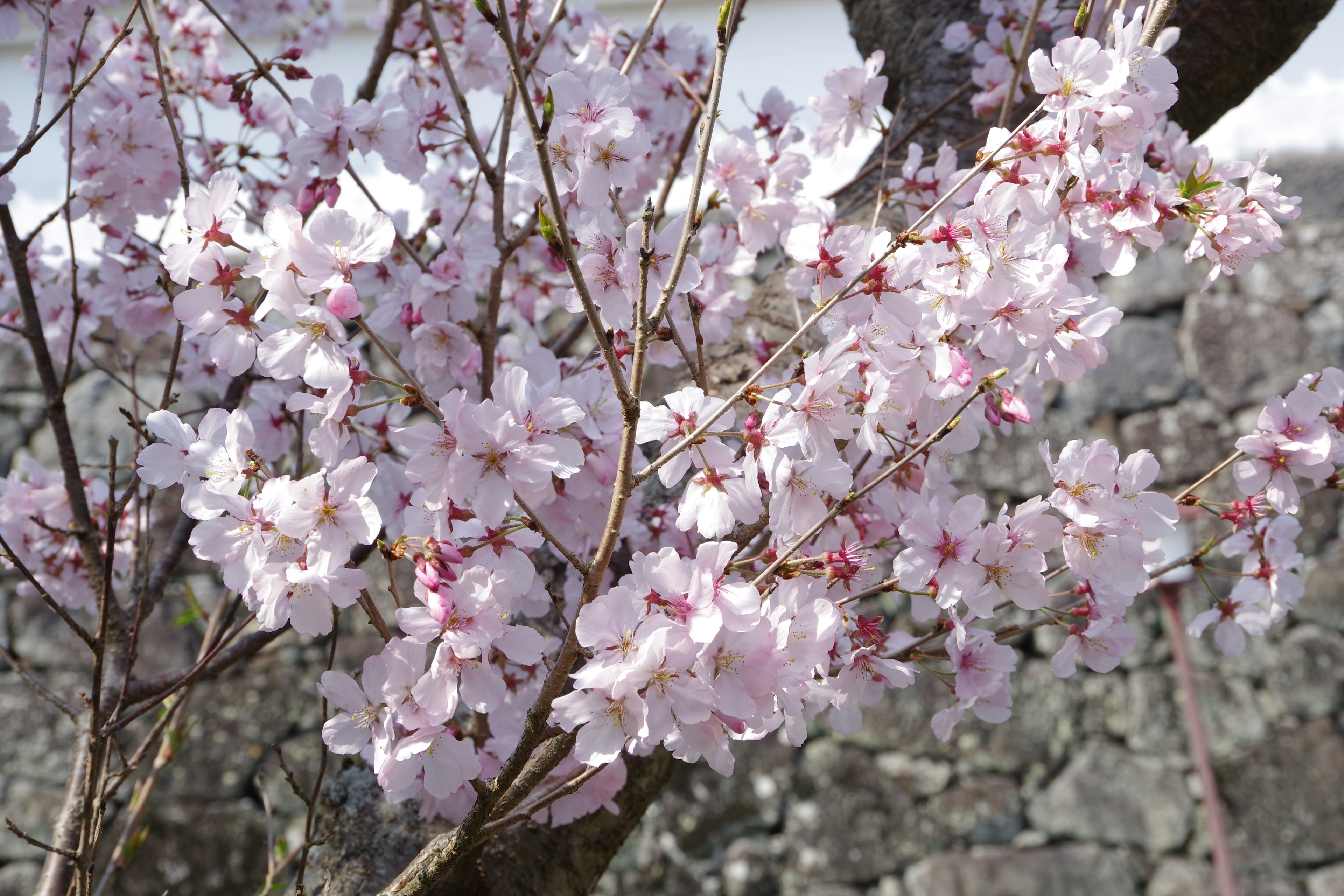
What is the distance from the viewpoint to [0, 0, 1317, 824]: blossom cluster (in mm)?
587

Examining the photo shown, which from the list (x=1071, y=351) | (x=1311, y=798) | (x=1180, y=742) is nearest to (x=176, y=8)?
(x=1071, y=351)

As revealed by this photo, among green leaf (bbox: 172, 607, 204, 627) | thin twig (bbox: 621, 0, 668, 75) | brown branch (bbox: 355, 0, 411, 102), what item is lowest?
green leaf (bbox: 172, 607, 204, 627)

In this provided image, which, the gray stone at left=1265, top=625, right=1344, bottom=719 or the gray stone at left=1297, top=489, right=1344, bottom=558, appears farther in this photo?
the gray stone at left=1297, top=489, right=1344, bottom=558

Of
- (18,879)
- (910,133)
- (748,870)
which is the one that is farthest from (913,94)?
(18,879)

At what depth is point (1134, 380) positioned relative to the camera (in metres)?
3.37

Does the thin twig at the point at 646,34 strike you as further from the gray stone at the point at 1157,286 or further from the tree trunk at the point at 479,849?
the gray stone at the point at 1157,286

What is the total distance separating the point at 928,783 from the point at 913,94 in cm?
231

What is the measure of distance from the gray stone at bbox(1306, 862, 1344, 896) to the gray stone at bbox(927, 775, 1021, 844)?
0.84 m

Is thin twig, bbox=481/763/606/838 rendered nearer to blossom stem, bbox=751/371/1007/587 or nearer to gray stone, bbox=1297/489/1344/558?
blossom stem, bbox=751/371/1007/587

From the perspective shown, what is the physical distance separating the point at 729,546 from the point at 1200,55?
3.74ft

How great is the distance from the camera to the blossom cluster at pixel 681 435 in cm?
59

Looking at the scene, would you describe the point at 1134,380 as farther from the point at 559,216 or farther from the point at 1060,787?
the point at 559,216

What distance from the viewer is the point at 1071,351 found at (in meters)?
0.71

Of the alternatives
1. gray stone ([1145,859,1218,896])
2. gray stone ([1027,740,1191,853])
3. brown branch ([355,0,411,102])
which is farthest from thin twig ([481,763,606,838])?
gray stone ([1145,859,1218,896])
